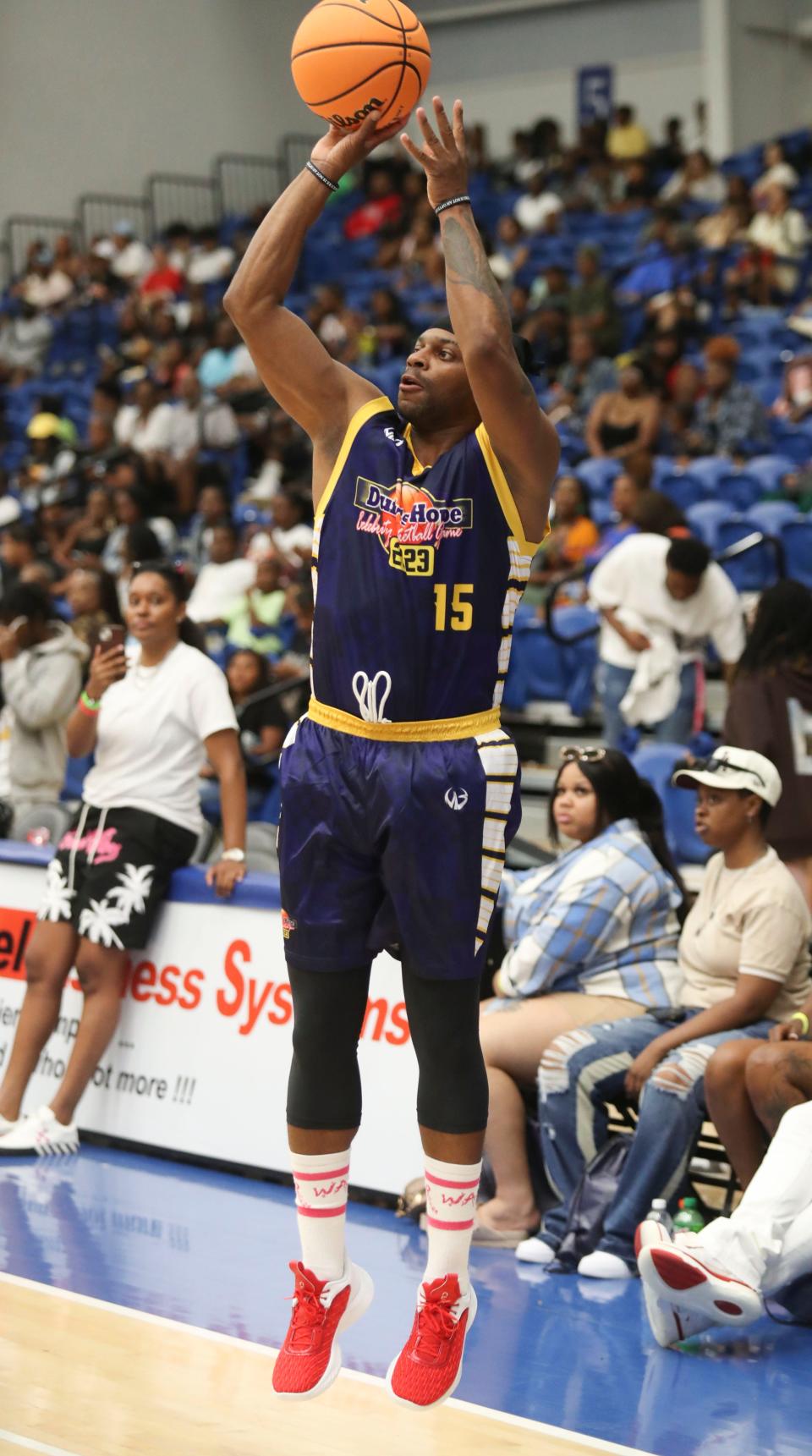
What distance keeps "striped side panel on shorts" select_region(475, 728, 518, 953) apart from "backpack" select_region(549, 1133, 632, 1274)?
5.61 feet

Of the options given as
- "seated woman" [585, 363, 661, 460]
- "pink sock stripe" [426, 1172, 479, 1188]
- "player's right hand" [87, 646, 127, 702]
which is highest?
"seated woman" [585, 363, 661, 460]

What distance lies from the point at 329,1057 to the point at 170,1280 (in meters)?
1.53

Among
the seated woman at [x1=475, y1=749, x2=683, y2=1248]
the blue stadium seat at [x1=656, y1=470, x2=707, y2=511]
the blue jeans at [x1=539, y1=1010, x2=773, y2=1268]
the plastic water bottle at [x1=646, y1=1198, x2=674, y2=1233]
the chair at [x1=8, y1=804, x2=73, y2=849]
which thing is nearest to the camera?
the plastic water bottle at [x1=646, y1=1198, x2=674, y2=1233]

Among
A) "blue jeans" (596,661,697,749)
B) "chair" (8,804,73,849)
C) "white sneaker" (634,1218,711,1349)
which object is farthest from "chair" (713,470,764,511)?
"white sneaker" (634,1218,711,1349)

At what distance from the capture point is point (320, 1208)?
3.39 metres

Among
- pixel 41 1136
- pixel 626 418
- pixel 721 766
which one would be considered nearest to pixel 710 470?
pixel 626 418

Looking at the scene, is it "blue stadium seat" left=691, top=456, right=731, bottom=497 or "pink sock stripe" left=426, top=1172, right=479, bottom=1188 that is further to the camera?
"blue stadium seat" left=691, top=456, right=731, bottom=497

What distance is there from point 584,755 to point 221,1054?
1.60 meters

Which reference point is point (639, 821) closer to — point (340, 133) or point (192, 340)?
point (340, 133)

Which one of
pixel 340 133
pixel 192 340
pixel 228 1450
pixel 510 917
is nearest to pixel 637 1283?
pixel 510 917

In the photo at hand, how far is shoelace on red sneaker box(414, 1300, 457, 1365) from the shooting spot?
324cm

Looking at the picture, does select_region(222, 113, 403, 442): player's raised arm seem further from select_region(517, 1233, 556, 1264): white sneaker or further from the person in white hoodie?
the person in white hoodie

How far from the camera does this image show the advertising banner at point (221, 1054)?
5367mm

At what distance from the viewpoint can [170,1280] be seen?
459cm
